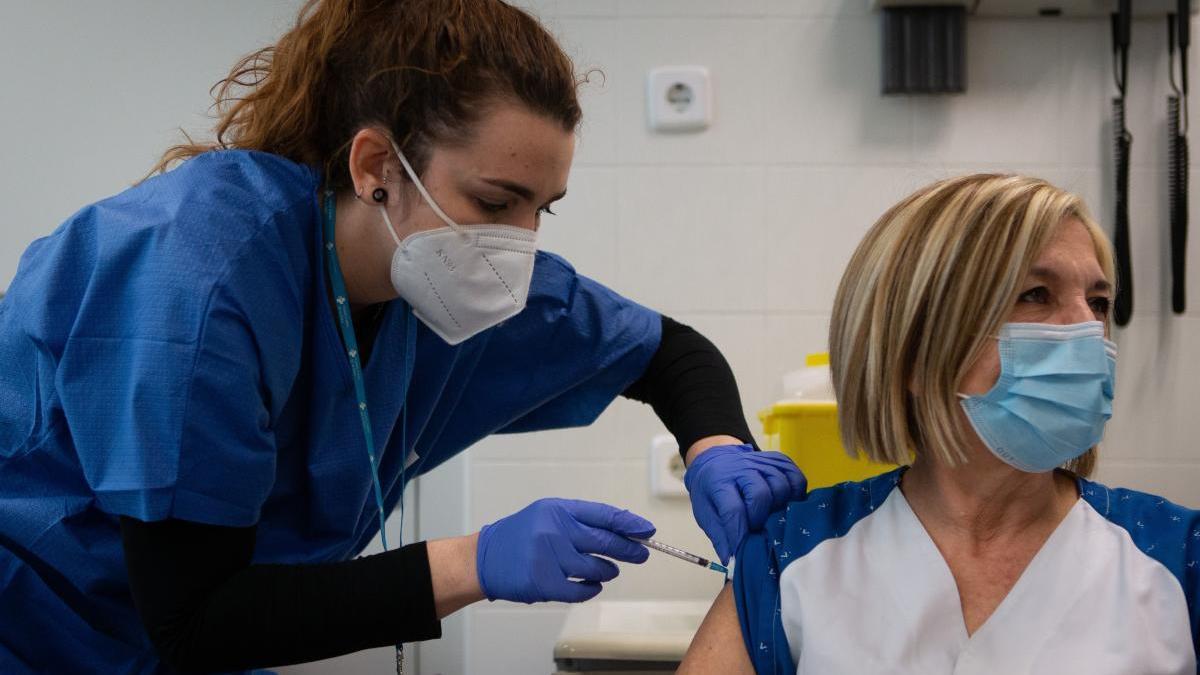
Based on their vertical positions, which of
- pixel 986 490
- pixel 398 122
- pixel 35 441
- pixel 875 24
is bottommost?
pixel 986 490

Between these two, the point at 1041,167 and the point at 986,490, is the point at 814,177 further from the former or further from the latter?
the point at 986,490

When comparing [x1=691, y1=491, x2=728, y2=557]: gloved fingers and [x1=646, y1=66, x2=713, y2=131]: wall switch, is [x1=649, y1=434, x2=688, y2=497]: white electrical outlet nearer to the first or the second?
[x1=646, y1=66, x2=713, y2=131]: wall switch

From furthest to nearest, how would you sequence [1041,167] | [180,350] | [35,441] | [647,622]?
[1041,167]
[647,622]
[35,441]
[180,350]

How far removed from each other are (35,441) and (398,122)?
537 mm

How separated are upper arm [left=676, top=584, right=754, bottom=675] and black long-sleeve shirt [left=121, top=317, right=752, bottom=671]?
289mm

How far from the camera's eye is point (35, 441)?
1303 millimetres

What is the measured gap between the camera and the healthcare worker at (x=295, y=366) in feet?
3.95

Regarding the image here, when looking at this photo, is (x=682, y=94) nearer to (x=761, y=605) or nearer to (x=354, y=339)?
(x=354, y=339)

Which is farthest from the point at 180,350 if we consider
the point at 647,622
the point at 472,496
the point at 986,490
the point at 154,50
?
the point at 154,50

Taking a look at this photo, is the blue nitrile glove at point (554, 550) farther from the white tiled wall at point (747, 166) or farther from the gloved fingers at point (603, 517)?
the white tiled wall at point (747, 166)

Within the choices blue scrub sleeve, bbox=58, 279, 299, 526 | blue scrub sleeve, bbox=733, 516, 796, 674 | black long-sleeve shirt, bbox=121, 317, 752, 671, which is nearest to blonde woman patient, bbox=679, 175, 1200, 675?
blue scrub sleeve, bbox=733, 516, 796, 674

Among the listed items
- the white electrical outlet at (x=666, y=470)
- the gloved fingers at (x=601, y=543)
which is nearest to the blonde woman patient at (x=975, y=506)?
the gloved fingers at (x=601, y=543)

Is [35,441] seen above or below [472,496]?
above

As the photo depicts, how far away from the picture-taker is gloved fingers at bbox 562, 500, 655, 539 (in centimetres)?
135
